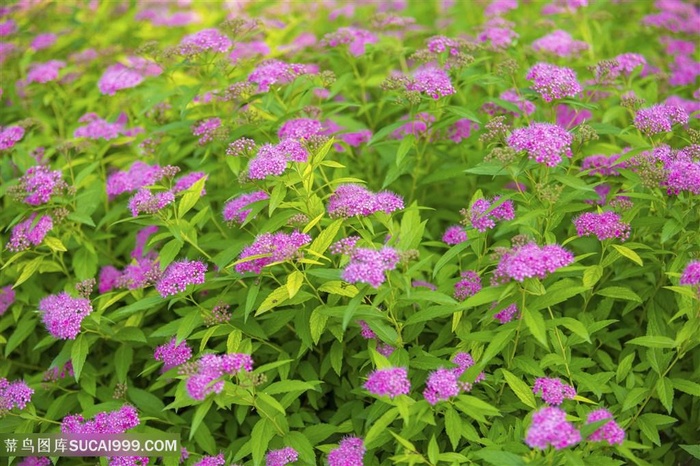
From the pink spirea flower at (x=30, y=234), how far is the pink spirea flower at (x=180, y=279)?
2.83 ft

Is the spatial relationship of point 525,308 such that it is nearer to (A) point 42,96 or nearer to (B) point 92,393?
(B) point 92,393

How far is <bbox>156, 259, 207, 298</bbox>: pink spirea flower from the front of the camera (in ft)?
10.0

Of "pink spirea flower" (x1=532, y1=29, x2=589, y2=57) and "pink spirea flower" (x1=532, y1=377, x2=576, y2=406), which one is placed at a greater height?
"pink spirea flower" (x1=532, y1=29, x2=589, y2=57)

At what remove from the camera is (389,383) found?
2658mm

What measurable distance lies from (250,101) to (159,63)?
80 centimetres

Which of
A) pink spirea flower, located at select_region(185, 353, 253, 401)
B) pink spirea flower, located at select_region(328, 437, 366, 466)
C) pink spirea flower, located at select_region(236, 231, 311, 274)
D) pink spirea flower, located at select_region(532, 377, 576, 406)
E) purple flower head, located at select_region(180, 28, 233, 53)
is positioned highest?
purple flower head, located at select_region(180, 28, 233, 53)

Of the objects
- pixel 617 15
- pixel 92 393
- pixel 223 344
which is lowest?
pixel 92 393

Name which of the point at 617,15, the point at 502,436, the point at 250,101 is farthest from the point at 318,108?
the point at 617,15

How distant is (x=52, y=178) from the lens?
366 cm

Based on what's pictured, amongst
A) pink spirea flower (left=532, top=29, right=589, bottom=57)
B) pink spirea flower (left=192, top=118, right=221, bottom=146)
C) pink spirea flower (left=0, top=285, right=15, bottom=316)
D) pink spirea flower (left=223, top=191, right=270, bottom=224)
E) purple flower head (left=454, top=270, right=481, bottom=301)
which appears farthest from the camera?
pink spirea flower (left=532, top=29, right=589, bottom=57)

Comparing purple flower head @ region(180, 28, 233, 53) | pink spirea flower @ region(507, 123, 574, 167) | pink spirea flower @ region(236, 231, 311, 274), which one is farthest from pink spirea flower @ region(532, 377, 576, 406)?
purple flower head @ region(180, 28, 233, 53)

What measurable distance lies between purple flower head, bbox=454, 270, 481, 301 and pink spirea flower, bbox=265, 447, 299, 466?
3.40 feet

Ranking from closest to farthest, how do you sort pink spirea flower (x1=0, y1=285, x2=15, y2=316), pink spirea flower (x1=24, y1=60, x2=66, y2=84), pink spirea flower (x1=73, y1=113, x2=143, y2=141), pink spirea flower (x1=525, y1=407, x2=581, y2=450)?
pink spirea flower (x1=525, y1=407, x2=581, y2=450)
pink spirea flower (x1=0, y1=285, x2=15, y2=316)
pink spirea flower (x1=73, y1=113, x2=143, y2=141)
pink spirea flower (x1=24, y1=60, x2=66, y2=84)

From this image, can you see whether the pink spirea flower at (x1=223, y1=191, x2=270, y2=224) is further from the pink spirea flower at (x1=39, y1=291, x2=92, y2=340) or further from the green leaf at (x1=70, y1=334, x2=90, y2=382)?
the green leaf at (x1=70, y1=334, x2=90, y2=382)
